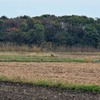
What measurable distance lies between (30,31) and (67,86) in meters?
42.2

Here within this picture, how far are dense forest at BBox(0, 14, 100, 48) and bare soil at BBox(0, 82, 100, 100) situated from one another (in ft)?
130

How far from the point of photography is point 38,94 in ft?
47.7

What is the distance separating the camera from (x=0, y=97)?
1370 centimetres

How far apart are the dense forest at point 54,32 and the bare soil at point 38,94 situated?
130ft

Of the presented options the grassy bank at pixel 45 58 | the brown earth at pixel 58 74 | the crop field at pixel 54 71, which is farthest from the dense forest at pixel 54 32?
the brown earth at pixel 58 74

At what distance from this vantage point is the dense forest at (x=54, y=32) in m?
58.0

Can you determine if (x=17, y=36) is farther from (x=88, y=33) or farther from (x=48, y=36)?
(x=88, y=33)

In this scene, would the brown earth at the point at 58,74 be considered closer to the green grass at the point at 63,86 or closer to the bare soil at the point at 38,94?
the green grass at the point at 63,86

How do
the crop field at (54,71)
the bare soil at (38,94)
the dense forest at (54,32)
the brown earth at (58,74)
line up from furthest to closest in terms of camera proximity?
the dense forest at (54,32)
the crop field at (54,71)
the brown earth at (58,74)
the bare soil at (38,94)

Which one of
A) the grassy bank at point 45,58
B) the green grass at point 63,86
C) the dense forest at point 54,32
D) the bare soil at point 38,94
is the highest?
the dense forest at point 54,32

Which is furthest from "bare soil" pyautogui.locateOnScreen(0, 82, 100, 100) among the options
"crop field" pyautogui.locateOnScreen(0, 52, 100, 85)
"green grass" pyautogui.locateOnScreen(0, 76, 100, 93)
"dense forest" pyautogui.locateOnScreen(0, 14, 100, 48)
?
"dense forest" pyautogui.locateOnScreen(0, 14, 100, 48)

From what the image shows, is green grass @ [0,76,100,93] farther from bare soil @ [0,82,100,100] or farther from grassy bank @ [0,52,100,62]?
grassy bank @ [0,52,100,62]

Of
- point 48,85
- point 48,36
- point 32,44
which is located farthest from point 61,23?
point 48,85

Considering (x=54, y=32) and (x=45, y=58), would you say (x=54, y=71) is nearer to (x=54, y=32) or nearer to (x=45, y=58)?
(x=45, y=58)
